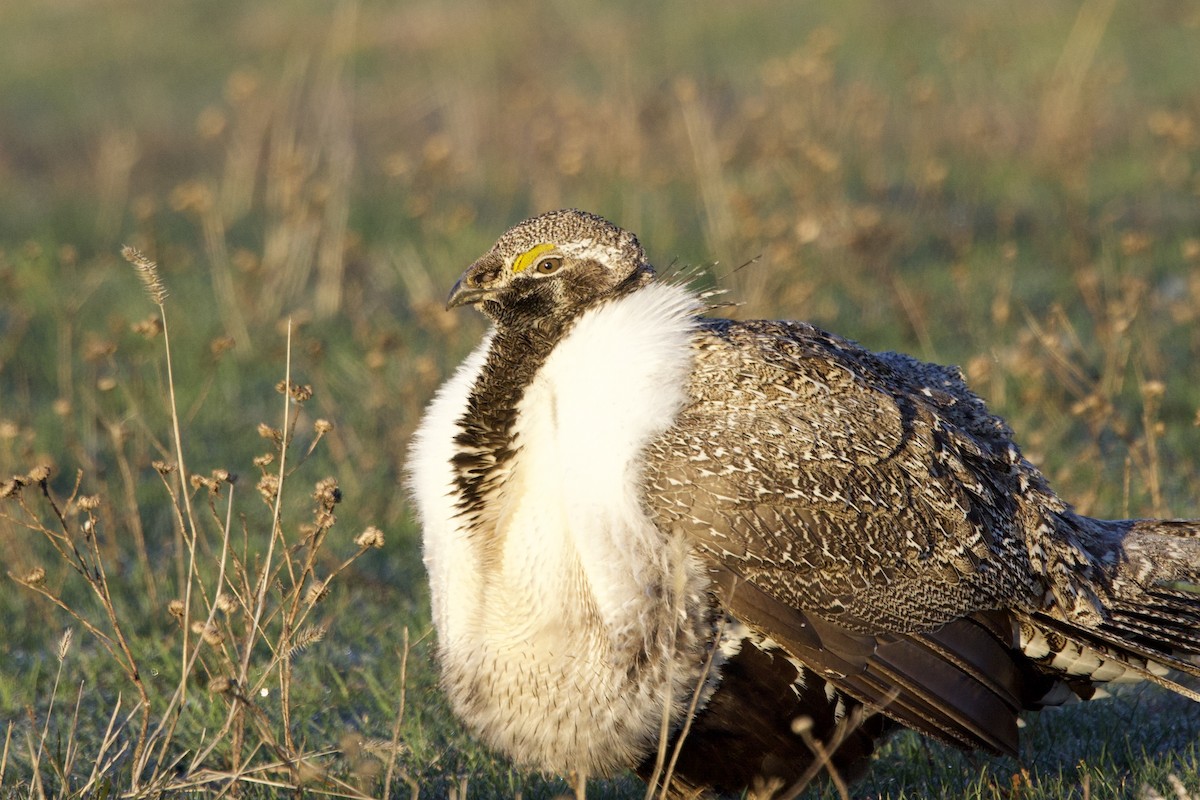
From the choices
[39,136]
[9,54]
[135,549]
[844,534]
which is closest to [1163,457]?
[844,534]

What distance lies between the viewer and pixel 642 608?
2.95m

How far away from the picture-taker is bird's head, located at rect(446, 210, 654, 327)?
3225mm

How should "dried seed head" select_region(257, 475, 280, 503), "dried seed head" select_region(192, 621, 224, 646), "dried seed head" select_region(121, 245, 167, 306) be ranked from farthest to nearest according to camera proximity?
"dried seed head" select_region(257, 475, 280, 503) < "dried seed head" select_region(121, 245, 167, 306) < "dried seed head" select_region(192, 621, 224, 646)

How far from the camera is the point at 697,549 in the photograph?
2977 mm

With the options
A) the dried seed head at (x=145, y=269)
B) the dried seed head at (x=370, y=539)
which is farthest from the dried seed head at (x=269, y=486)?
the dried seed head at (x=145, y=269)

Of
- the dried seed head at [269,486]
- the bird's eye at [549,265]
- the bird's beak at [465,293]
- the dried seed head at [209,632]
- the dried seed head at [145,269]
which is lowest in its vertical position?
the dried seed head at [209,632]

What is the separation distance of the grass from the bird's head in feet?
1.52

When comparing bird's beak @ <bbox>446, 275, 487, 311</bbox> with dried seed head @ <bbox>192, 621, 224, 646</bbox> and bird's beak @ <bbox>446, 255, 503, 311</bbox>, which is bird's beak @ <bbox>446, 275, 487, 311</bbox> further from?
→ dried seed head @ <bbox>192, 621, 224, 646</bbox>

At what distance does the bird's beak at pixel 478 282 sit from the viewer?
3252mm

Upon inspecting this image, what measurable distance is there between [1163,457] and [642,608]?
126 inches

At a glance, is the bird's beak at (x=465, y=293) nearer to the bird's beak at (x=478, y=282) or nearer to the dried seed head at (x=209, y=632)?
the bird's beak at (x=478, y=282)

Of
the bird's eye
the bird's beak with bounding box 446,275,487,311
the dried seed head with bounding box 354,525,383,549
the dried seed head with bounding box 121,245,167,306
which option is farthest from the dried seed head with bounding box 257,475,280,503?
the bird's eye

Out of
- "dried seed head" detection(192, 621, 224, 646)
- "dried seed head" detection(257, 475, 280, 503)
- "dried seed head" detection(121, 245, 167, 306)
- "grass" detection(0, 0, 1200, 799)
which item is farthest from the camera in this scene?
"grass" detection(0, 0, 1200, 799)

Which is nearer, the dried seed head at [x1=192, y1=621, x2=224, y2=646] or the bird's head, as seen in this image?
the dried seed head at [x1=192, y1=621, x2=224, y2=646]
